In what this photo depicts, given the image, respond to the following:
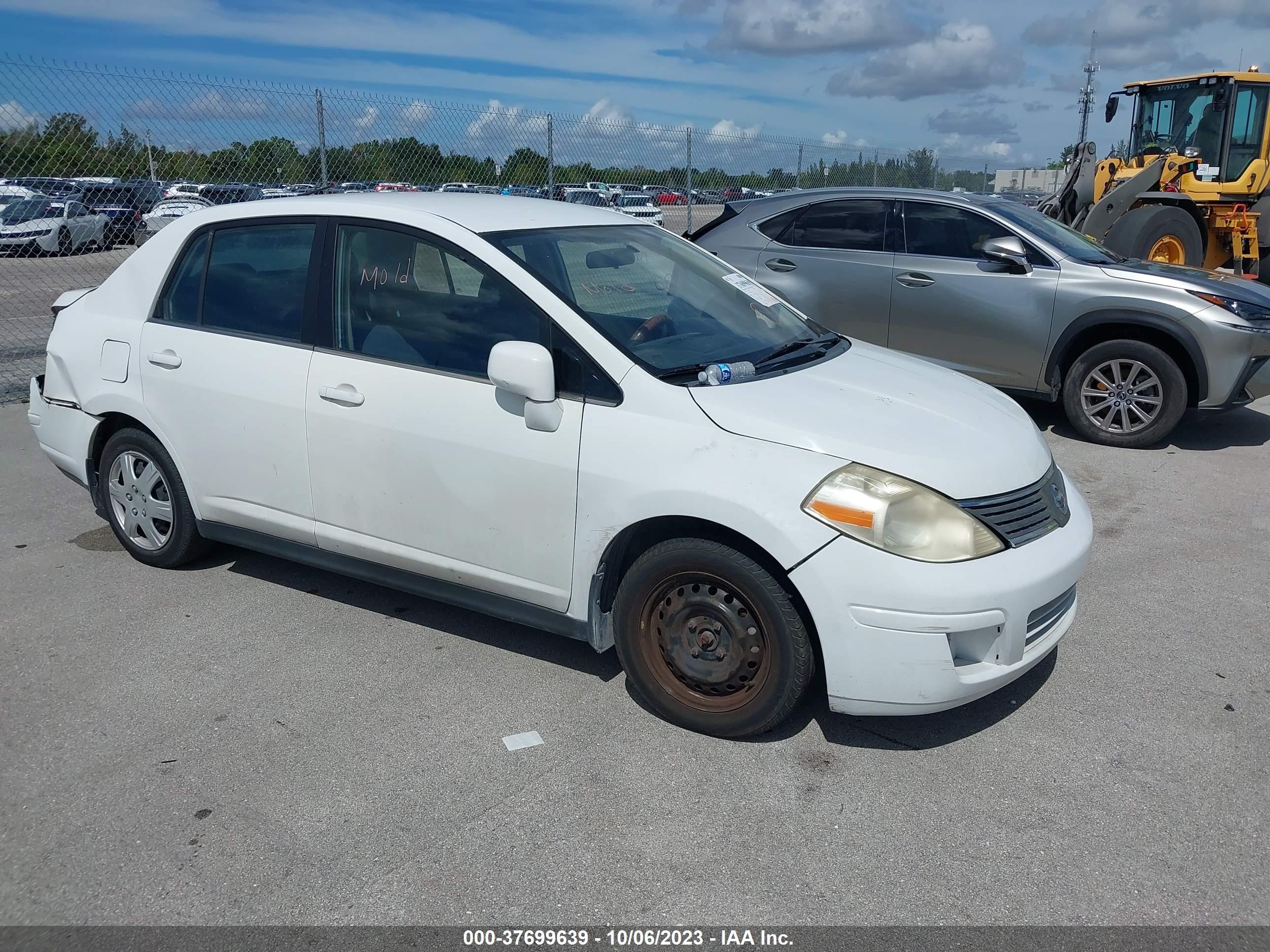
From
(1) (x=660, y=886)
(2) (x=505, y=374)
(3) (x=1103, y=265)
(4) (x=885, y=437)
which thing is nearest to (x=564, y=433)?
(2) (x=505, y=374)

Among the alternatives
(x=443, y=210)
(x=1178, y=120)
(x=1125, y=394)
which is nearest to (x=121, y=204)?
(x=443, y=210)

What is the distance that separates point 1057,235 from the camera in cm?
752

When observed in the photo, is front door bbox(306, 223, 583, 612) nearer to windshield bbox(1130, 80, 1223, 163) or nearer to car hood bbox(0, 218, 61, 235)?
car hood bbox(0, 218, 61, 235)

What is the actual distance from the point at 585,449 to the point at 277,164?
7851mm

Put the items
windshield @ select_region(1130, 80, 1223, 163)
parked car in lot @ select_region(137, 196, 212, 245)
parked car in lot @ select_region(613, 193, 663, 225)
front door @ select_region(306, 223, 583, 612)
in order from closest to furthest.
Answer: front door @ select_region(306, 223, 583, 612), parked car in lot @ select_region(137, 196, 212, 245), parked car in lot @ select_region(613, 193, 663, 225), windshield @ select_region(1130, 80, 1223, 163)

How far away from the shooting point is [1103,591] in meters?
4.69

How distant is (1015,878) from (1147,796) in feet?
2.21

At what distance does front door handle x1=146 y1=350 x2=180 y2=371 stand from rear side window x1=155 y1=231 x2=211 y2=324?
15 cm

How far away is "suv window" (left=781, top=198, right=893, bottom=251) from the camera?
7.71 meters

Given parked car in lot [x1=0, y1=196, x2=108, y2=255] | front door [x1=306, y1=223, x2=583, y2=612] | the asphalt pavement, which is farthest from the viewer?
parked car in lot [x1=0, y1=196, x2=108, y2=255]

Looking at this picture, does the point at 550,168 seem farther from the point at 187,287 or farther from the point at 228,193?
the point at 187,287

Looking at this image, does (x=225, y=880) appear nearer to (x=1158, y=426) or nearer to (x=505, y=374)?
(x=505, y=374)

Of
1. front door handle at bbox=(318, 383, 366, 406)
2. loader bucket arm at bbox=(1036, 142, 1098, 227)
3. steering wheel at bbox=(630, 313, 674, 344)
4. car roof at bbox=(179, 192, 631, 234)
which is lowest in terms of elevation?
front door handle at bbox=(318, 383, 366, 406)

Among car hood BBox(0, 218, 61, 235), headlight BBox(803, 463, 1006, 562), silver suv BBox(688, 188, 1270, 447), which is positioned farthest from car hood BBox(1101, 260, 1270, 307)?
car hood BBox(0, 218, 61, 235)
